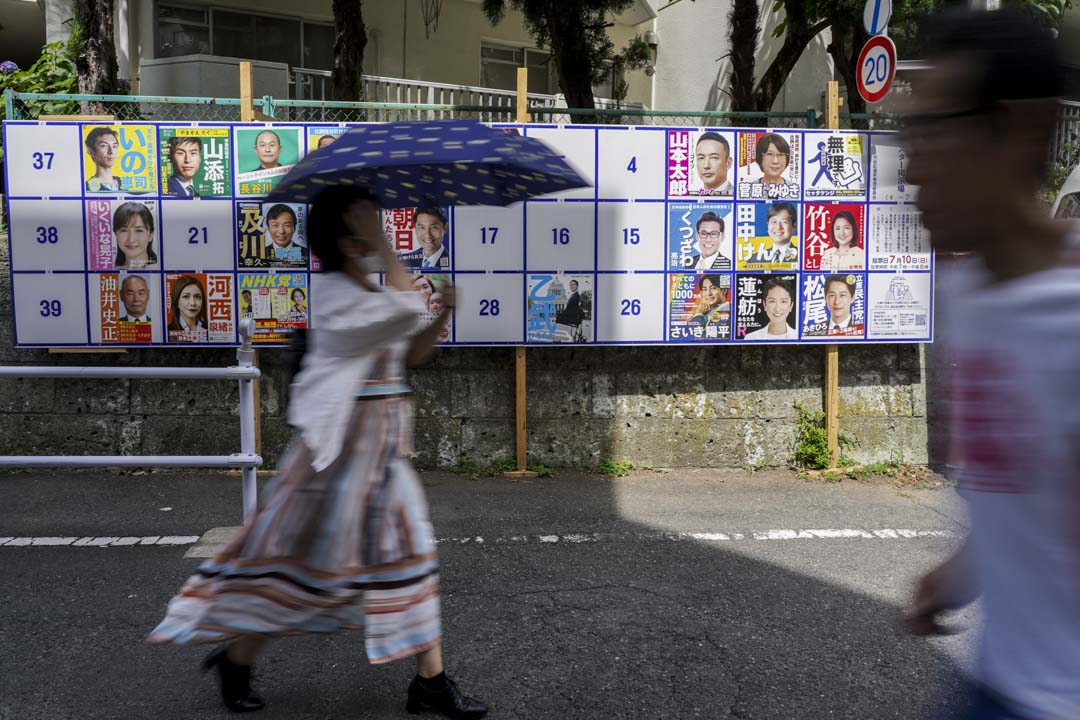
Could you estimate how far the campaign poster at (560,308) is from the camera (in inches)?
267

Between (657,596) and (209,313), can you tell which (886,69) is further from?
(209,313)

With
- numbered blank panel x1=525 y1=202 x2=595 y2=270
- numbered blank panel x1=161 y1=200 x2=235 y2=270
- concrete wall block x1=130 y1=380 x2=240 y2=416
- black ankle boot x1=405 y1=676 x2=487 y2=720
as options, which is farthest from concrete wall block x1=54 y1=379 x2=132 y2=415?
→ black ankle boot x1=405 y1=676 x2=487 y2=720

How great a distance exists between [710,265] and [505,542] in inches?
109

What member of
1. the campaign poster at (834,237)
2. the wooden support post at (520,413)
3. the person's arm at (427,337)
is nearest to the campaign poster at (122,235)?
the wooden support post at (520,413)

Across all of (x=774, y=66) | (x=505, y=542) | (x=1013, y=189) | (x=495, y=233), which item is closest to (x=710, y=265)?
(x=495, y=233)

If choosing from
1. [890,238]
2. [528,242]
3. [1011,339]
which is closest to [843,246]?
[890,238]

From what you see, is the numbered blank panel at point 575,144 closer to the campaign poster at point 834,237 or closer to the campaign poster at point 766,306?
the campaign poster at point 766,306

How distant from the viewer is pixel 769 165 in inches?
273

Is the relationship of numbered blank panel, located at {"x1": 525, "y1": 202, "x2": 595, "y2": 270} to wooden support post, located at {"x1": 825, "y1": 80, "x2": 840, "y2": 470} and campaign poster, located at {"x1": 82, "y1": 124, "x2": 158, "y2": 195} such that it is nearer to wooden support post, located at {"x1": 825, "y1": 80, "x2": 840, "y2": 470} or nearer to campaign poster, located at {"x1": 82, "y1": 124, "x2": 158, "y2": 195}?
wooden support post, located at {"x1": 825, "y1": 80, "x2": 840, "y2": 470}

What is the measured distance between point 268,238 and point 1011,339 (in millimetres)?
5941

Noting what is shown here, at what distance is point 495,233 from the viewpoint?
670 cm

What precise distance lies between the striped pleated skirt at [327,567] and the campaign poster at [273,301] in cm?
375

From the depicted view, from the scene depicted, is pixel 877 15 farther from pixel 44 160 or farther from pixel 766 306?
pixel 44 160

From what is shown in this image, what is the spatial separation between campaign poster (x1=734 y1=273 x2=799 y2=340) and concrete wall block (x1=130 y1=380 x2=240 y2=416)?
363 cm
